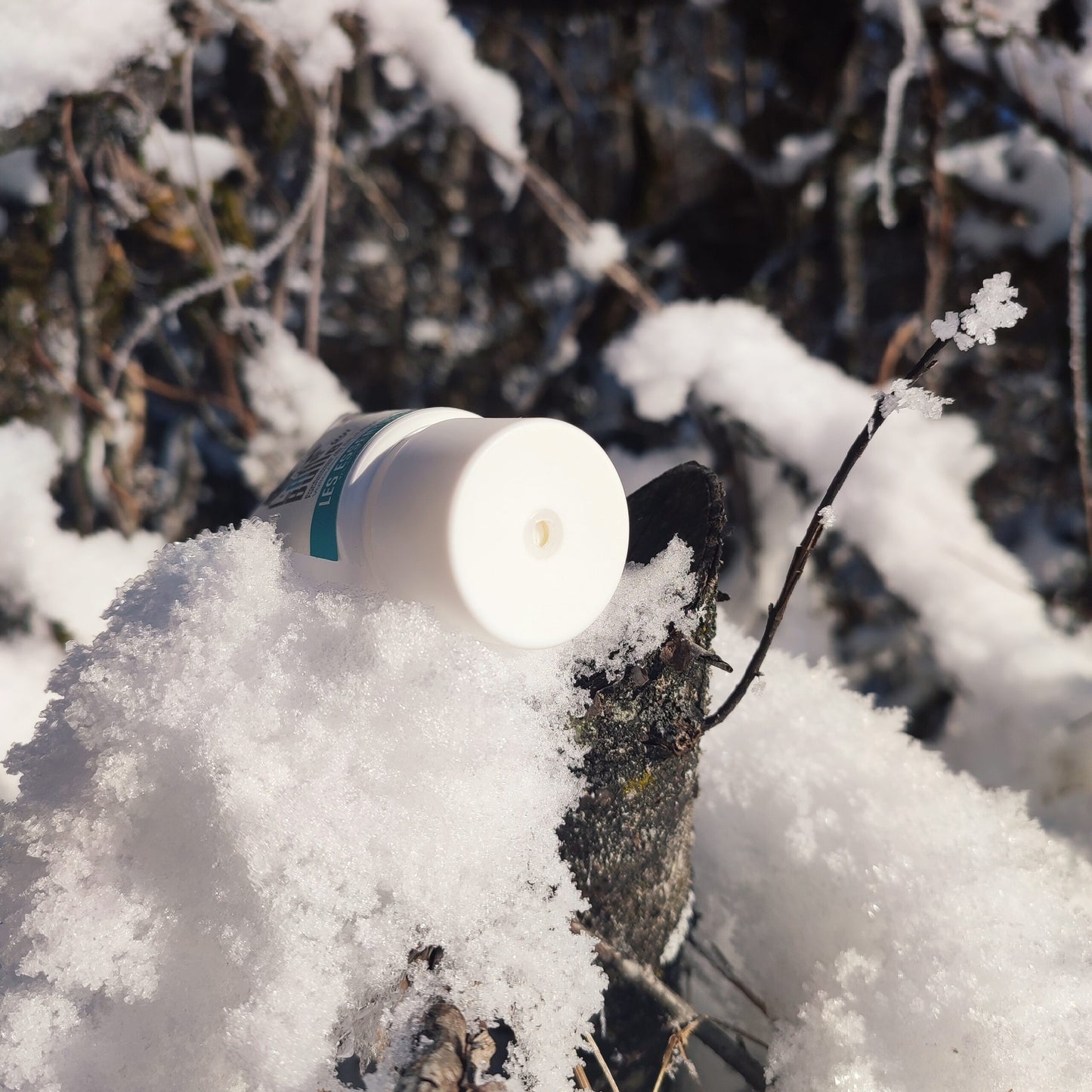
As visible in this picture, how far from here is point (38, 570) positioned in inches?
33.7

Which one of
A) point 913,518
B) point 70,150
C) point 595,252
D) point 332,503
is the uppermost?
point 70,150

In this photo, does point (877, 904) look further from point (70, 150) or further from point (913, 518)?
point (70, 150)

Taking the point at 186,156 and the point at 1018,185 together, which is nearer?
the point at 186,156

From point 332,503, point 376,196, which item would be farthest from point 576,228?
point 332,503

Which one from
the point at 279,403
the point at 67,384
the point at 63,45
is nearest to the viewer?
the point at 63,45

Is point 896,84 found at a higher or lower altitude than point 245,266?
higher

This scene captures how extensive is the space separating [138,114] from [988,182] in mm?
1089

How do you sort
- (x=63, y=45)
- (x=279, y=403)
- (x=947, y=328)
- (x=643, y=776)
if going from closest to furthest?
(x=947, y=328) < (x=643, y=776) < (x=63, y=45) < (x=279, y=403)

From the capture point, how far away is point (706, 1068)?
55 cm

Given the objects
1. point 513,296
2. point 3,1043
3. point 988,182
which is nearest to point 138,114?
point 513,296

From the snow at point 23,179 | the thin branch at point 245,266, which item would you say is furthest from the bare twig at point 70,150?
the thin branch at point 245,266

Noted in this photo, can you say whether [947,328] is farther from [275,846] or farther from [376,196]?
[376,196]

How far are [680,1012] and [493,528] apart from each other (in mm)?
344

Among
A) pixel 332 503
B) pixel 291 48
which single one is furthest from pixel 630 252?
pixel 332 503
